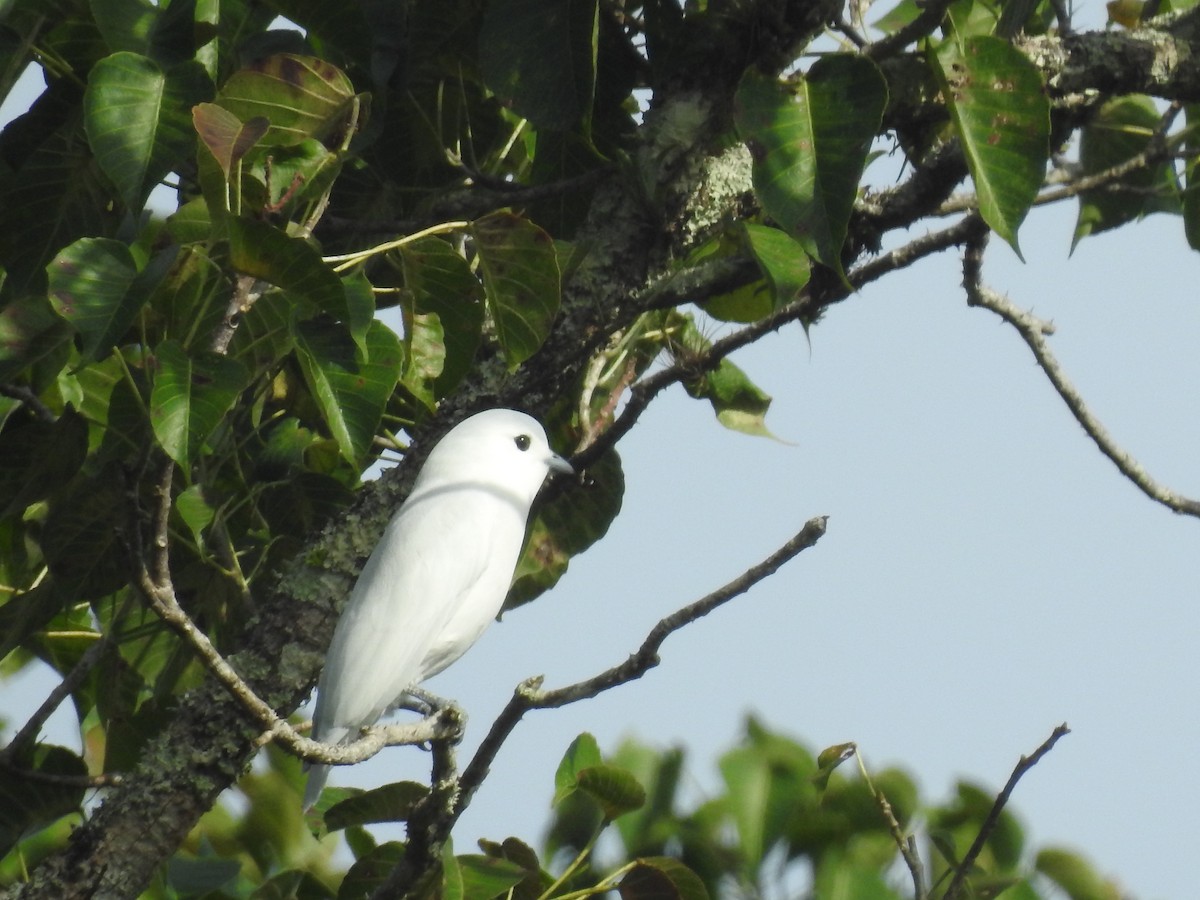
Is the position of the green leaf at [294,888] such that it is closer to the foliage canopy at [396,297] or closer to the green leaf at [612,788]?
the foliage canopy at [396,297]

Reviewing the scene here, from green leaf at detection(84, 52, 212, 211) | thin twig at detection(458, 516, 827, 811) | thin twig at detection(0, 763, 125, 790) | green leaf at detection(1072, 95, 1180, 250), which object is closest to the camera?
thin twig at detection(458, 516, 827, 811)

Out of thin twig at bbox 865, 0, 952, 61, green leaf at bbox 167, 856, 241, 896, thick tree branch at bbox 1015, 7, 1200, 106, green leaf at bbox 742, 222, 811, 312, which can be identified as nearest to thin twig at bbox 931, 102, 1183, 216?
thick tree branch at bbox 1015, 7, 1200, 106

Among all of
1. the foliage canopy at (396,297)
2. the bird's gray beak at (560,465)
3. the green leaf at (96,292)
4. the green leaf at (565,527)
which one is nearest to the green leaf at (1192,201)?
the foliage canopy at (396,297)

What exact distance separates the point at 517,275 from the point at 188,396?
2.92ft

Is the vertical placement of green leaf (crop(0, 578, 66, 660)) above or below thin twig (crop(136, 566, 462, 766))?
above

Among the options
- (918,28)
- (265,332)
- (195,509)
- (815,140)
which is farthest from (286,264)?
(918,28)

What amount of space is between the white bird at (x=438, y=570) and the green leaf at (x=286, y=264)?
3.83ft

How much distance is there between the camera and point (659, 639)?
2.23 meters

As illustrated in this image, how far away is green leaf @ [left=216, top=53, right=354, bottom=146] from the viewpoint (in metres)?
2.81

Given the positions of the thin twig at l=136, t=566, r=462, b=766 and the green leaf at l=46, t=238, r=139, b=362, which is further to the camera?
the green leaf at l=46, t=238, r=139, b=362

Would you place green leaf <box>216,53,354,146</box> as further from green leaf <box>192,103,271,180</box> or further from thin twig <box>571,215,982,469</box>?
thin twig <box>571,215,982,469</box>

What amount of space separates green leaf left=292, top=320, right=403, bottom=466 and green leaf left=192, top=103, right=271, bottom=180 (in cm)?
37

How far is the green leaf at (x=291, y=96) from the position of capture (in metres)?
2.81

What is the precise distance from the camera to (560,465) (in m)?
4.01
